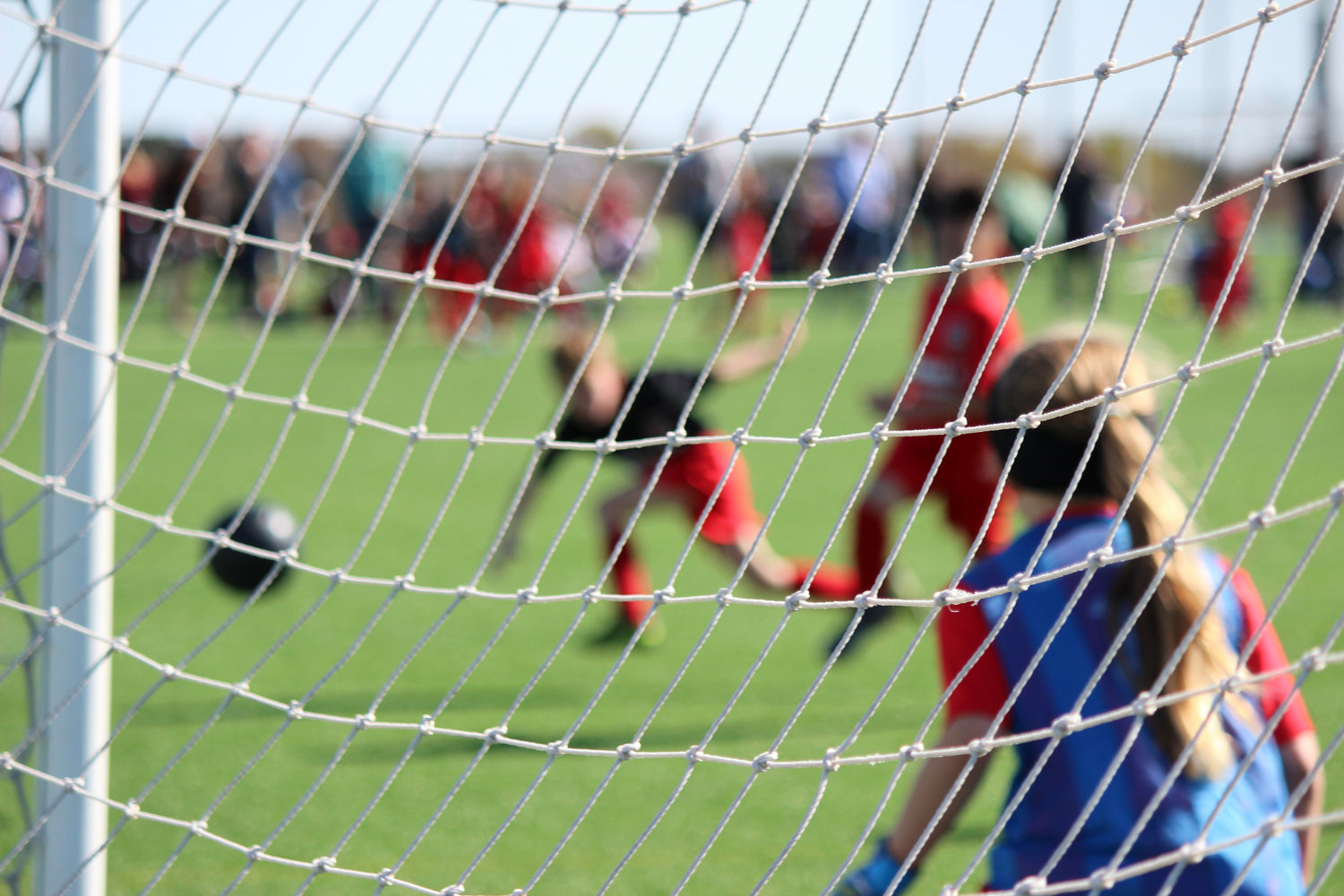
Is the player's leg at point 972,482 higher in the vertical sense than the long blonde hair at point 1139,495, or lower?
lower

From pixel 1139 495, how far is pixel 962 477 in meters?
2.40

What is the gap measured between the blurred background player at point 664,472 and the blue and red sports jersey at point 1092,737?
2415 mm

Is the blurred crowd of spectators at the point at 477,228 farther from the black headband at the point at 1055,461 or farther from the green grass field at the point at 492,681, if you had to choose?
the black headband at the point at 1055,461

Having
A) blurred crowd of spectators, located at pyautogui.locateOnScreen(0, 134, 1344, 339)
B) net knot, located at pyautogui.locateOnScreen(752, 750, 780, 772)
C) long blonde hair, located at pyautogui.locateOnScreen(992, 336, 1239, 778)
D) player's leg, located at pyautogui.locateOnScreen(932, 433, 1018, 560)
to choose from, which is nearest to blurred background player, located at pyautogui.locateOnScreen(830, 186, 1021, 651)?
player's leg, located at pyautogui.locateOnScreen(932, 433, 1018, 560)

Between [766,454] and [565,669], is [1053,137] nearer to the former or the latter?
[766,454]

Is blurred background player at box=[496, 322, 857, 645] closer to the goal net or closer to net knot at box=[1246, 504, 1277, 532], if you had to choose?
the goal net

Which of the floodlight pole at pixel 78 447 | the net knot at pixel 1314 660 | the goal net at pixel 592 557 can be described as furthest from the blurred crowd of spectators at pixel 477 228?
the net knot at pixel 1314 660

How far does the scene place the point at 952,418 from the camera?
4184 millimetres

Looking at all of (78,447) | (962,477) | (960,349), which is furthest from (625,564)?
(78,447)

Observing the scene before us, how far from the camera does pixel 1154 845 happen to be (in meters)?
1.63

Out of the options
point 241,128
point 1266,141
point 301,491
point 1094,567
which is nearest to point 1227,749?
point 1094,567

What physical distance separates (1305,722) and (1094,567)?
0.39 m

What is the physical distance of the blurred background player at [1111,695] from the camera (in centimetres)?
164

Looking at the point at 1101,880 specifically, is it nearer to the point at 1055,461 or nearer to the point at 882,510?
the point at 1055,461
